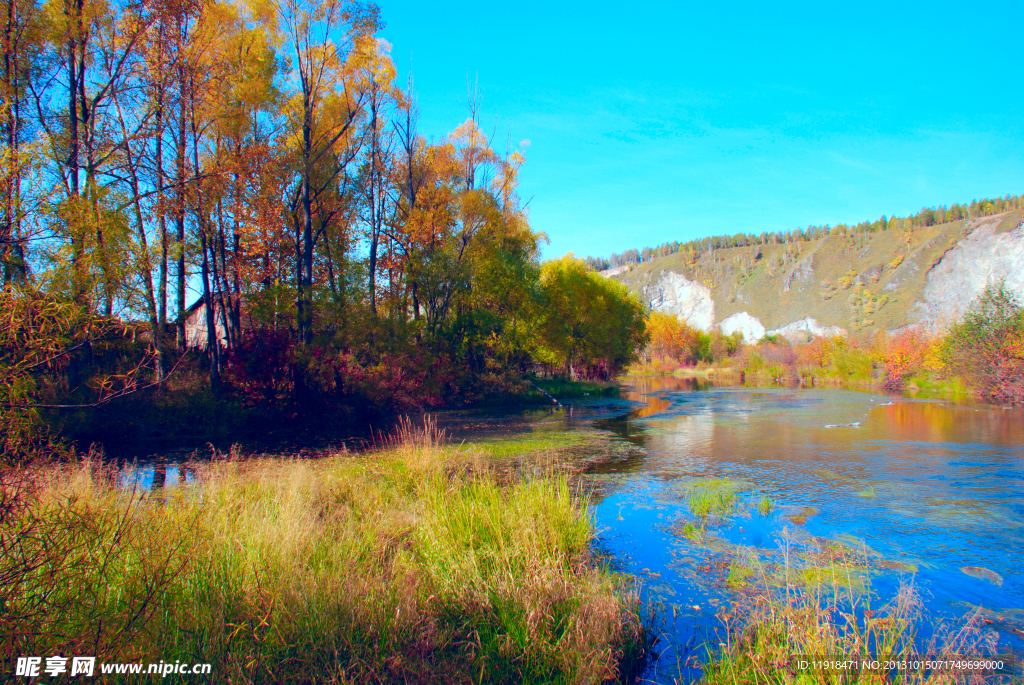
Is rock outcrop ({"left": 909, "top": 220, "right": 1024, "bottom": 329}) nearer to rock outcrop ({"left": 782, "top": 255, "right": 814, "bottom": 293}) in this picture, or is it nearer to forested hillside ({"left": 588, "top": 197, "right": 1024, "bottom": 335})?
forested hillside ({"left": 588, "top": 197, "right": 1024, "bottom": 335})

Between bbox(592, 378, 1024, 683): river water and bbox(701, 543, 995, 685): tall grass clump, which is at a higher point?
bbox(701, 543, 995, 685): tall grass clump

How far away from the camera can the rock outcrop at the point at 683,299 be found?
15100 cm

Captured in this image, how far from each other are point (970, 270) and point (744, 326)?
46.7m

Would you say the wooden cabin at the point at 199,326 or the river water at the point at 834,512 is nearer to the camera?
the river water at the point at 834,512

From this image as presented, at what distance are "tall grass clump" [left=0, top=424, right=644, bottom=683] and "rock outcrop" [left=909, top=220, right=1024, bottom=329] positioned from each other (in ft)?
367

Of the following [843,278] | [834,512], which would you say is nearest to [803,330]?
[843,278]

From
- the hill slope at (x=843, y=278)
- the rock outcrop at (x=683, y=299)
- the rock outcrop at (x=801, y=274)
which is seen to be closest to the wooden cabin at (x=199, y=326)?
the hill slope at (x=843, y=278)

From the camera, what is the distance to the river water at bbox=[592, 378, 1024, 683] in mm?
5609

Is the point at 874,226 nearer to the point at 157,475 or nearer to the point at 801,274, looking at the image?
the point at 801,274

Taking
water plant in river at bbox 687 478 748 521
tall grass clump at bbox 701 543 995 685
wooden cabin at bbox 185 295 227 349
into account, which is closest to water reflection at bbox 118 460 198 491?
water plant in river at bbox 687 478 748 521

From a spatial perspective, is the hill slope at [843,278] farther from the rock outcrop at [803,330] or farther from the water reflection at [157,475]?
the water reflection at [157,475]

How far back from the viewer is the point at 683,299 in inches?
6412

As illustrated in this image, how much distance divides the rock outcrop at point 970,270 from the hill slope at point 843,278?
0.15 meters

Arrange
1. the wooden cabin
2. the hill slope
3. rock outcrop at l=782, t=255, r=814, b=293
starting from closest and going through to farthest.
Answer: the wooden cabin, the hill slope, rock outcrop at l=782, t=255, r=814, b=293
